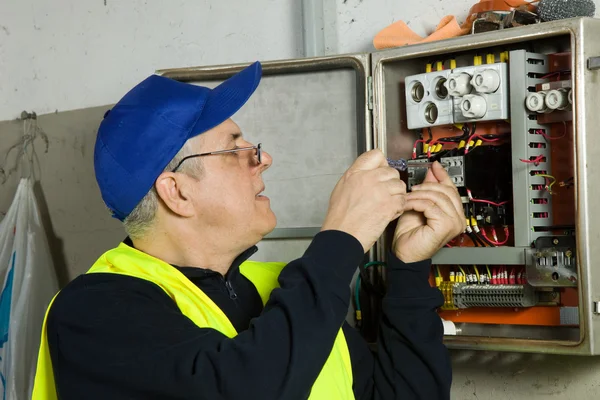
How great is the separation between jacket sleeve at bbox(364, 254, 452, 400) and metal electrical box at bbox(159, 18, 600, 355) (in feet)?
0.77

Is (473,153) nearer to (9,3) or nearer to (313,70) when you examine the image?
(313,70)

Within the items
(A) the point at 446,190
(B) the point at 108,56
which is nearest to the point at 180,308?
(A) the point at 446,190

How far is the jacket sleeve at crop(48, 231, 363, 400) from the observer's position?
1101 millimetres

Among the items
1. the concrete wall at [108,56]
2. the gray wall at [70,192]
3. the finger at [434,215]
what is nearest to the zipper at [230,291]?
the finger at [434,215]

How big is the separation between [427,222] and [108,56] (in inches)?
60.7

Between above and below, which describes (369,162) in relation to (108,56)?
below

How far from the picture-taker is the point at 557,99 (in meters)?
1.61

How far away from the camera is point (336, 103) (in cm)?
194

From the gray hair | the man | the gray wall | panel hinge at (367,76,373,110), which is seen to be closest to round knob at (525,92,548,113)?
the man

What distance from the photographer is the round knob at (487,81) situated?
5.52 feet

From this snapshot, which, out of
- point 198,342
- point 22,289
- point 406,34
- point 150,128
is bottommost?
point 22,289

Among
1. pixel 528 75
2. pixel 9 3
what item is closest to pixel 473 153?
pixel 528 75

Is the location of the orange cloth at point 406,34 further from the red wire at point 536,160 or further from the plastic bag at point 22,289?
the plastic bag at point 22,289

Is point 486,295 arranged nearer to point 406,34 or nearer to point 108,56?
point 406,34
